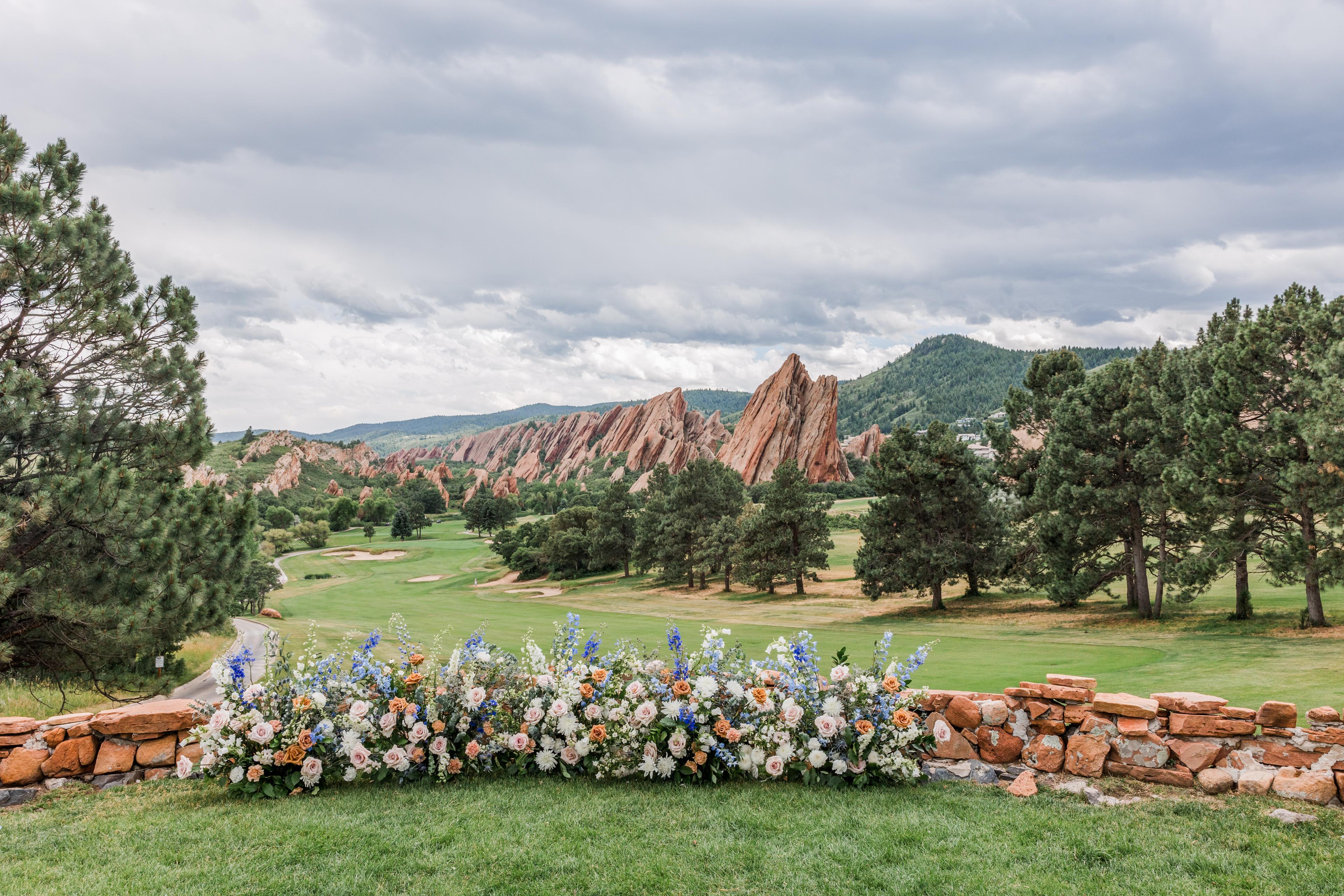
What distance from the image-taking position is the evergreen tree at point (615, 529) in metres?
55.4

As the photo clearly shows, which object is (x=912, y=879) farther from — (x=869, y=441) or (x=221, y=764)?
(x=869, y=441)

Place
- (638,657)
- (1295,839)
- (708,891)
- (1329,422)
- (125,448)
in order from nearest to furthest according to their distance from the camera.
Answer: (708,891)
(1295,839)
(638,657)
(125,448)
(1329,422)

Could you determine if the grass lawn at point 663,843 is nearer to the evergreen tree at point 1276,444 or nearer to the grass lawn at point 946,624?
the grass lawn at point 946,624

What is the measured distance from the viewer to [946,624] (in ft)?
89.4

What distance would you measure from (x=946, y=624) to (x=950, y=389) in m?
162

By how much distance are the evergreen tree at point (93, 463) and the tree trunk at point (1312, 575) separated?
24.9 m

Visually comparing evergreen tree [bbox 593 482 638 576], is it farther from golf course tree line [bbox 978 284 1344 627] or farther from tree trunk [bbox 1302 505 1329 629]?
tree trunk [bbox 1302 505 1329 629]

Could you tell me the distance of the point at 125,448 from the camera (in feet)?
38.1

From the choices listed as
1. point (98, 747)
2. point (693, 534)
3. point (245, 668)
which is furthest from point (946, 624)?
point (98, 747)

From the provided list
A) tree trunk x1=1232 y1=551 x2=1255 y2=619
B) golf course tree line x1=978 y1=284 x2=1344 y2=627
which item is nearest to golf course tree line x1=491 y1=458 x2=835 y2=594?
golf course tree line x1=978 y1=284 x2=1344 y2=627

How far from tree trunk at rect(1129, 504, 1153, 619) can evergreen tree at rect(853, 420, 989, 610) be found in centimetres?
551

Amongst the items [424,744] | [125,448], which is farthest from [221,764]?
[125,448]

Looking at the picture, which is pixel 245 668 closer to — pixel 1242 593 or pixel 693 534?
pixel 1242 593

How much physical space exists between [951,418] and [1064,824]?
162 metres
